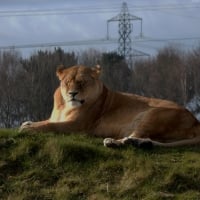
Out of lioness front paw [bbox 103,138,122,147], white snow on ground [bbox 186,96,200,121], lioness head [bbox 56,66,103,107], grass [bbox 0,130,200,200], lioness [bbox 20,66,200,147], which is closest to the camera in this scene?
grass [bbox 0,130,200,200]

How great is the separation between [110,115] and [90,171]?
1.78 metres

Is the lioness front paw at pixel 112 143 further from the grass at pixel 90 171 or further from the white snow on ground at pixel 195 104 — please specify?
the white snow on ground at pixel 195 104

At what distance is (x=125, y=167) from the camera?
7.70 m

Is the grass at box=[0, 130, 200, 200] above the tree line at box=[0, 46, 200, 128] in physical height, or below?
above

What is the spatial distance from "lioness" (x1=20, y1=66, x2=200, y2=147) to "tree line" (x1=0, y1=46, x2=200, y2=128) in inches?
1242

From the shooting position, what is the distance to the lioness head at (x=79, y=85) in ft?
30.1

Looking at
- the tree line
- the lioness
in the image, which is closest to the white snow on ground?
the tree line

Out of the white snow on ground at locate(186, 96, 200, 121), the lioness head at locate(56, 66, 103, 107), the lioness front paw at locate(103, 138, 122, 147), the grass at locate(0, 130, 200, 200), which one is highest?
the lioness head at locate(56, 66, 103, 107)

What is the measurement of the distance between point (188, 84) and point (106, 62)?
6.45m

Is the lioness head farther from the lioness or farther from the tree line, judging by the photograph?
the tree line

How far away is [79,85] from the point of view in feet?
30.1

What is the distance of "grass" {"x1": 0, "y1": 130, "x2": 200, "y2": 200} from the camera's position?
7254 millimetres

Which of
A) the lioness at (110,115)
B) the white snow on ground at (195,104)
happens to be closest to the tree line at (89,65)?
the white snow on ground at (195,104)

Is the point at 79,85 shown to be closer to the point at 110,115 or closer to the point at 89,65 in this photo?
the point at 110,115
